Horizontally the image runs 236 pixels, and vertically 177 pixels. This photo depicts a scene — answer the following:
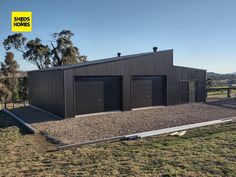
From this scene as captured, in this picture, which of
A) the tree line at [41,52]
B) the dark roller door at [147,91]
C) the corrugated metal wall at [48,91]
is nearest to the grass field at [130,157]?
the corrugated metal wall at [48,91]

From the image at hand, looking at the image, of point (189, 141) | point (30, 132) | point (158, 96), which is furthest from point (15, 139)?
point (158, 96)

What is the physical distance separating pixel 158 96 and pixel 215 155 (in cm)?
939

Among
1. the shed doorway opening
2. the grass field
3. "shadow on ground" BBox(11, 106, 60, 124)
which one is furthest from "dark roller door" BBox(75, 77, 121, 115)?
the shed doorway opening

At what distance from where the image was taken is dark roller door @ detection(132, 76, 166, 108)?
13.7m

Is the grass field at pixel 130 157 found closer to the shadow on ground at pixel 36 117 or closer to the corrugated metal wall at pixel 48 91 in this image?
the shadow on ground at pixel 36 117

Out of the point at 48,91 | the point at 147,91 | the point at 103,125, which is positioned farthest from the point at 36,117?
the point at 147,91

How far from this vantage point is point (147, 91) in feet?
46.6

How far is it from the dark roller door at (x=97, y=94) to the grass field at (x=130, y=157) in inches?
174

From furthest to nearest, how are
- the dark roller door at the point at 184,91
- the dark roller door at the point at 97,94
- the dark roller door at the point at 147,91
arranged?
the dark roller door at the point at 184,91
the dark roller door at the point at 147,91
the dark roller door at the point at 97,94

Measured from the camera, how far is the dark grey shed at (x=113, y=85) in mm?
11445

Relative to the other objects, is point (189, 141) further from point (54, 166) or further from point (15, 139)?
point (15, 139)

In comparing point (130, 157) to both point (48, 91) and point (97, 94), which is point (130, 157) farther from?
point (48, 91)

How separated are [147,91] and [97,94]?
368 cm

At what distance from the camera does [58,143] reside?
273 inches
